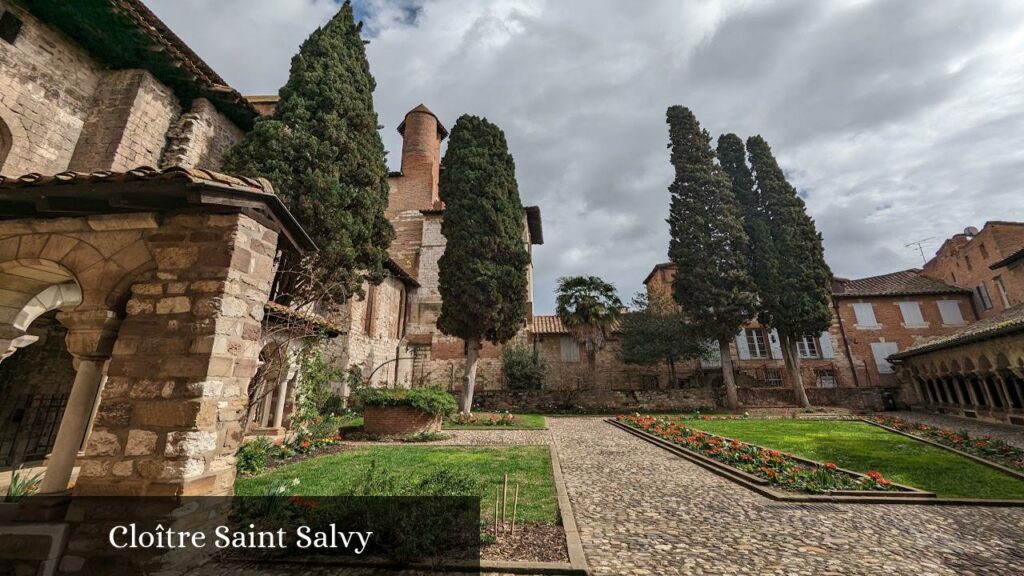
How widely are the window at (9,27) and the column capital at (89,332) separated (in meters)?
8.51

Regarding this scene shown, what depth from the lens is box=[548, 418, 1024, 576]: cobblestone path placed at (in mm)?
3871

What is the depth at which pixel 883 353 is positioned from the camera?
2550cm

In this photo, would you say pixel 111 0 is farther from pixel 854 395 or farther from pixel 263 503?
pixel 854 395

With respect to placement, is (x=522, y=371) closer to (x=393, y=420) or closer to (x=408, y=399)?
(x=408, y=399)

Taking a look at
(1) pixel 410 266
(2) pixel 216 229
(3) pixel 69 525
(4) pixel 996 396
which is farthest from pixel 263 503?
(4) pixel 996 396

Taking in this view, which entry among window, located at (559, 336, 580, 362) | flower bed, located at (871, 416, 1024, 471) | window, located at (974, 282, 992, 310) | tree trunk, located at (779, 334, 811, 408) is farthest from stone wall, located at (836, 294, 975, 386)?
window, located at (559, 336, 580, 362)

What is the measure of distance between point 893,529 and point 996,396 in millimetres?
19641

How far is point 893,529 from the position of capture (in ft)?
16.0

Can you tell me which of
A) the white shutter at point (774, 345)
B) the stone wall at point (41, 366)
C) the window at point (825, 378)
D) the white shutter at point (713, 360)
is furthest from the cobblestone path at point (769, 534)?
the window at point (825, 378)

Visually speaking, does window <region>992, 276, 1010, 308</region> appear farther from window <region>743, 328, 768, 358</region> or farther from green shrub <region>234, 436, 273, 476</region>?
green shrub <region>234, 436, 273, 476</region>

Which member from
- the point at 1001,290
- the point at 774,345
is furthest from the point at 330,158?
the point at 1001,290

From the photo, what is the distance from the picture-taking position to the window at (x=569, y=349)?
84.6 feet

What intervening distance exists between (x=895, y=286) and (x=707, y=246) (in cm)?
1726

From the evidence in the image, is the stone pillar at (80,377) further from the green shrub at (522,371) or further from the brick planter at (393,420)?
the green shrub at (522,371)
